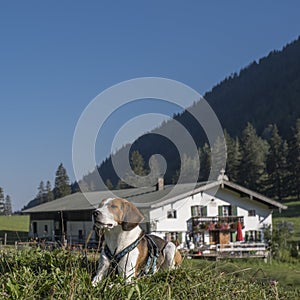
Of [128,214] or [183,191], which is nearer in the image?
[128,214]

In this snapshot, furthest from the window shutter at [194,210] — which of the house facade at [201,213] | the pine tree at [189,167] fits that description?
the pine tree at [189,167]

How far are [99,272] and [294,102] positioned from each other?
641 feet

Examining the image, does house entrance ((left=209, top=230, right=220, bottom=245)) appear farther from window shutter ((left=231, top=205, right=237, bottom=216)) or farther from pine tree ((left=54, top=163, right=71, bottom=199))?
pine tree ((left=54, top=163, right=71, bottom=199))

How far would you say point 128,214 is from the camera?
5.52 meters

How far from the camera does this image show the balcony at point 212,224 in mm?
38125

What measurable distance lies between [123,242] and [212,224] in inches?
1318

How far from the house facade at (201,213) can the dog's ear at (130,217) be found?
1148 inches

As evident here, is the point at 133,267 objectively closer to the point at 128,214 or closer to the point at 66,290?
the point at 128,214

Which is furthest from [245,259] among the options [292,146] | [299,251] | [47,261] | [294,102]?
[294,102]

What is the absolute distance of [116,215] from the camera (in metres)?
5.43

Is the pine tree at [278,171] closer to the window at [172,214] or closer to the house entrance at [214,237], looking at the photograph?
the house entrance at [214,237]

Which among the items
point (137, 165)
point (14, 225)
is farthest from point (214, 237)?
point (14, 225)

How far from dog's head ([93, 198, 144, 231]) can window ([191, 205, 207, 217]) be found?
3303 cm

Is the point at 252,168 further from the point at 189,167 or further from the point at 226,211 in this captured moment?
the point at 226,211
